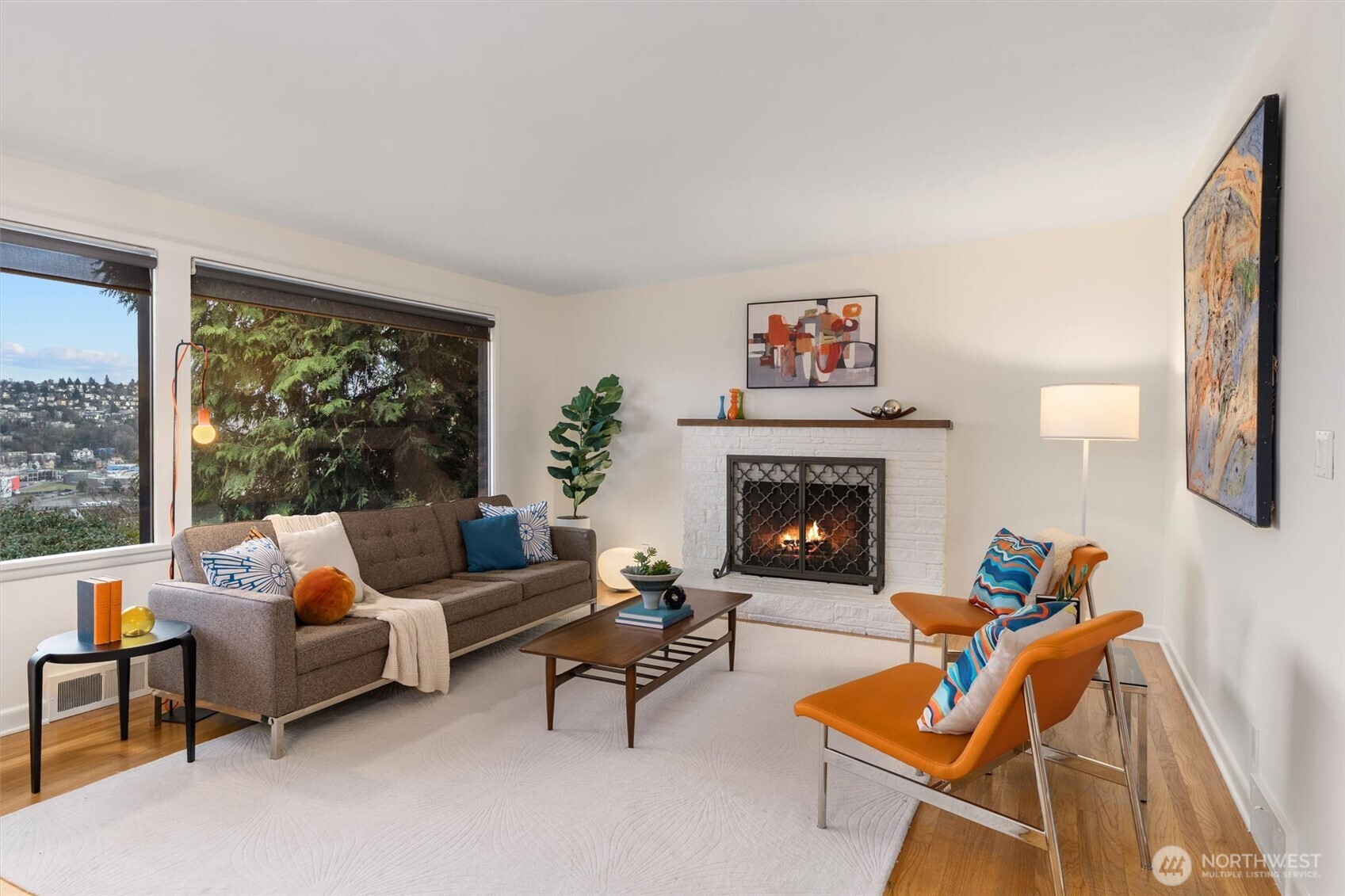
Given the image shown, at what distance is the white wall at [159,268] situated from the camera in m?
3.27

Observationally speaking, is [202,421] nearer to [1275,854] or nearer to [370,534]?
[370,534]

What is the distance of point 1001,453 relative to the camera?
15.8 ft

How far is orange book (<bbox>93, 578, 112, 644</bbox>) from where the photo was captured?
109 inches

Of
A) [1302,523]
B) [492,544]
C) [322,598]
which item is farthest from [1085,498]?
[322,598]

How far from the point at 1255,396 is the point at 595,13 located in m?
2.17

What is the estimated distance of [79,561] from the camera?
137 inches

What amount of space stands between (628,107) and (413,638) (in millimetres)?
2414

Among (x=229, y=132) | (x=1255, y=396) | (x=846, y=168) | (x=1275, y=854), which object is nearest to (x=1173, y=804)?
(x=1275, y=854)

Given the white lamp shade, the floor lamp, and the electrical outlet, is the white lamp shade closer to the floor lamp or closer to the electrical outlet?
the floor lamp

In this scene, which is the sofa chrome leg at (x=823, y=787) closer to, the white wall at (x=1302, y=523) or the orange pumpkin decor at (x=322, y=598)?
the white wall at (x=1302, y=523)

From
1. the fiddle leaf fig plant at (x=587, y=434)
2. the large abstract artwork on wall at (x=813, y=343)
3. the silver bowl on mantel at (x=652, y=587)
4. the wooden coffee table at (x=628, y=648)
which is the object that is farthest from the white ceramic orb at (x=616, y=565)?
the silver bowl on mantel at (x=652, y=587)

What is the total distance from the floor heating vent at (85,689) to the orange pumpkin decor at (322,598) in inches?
32.2

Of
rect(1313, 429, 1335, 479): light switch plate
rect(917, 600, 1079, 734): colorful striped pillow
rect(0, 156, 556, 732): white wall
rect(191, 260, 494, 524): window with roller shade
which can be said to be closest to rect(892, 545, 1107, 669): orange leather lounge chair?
rect(917, 600, 1079, 734): colorful striped pillow

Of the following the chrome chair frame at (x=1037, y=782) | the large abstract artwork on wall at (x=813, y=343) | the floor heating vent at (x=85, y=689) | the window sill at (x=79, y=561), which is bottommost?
the floor heating vent at (x=85, y=689)
